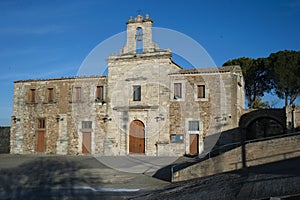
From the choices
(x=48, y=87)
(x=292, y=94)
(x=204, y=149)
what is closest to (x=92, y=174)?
(x=204, y=149)

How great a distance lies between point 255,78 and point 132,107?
1873cm

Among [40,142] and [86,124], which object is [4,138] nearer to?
[40,142]

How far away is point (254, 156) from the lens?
12.5 m

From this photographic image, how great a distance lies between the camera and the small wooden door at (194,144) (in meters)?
23.8

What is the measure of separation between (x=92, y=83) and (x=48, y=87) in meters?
3.93

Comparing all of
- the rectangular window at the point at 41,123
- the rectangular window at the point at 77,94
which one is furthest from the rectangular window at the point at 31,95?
the rectangular window at the point at 77,94

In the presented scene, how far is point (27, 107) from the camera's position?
93.4 feet

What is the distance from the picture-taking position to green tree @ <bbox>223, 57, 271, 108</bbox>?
37469 mm

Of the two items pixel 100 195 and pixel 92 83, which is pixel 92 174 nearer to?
pixel 100 195

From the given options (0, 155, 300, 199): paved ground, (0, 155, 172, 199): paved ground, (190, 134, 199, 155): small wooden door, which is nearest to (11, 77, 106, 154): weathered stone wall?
(190, 134, 199, 155): small wooden door

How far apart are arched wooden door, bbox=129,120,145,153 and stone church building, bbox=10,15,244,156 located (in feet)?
0.24

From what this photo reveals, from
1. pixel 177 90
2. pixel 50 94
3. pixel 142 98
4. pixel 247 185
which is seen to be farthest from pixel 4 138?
pixel 247 185

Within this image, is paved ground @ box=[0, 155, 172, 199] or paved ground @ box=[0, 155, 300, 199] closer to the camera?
paved ground @ box=[0, 155, 300, 199]

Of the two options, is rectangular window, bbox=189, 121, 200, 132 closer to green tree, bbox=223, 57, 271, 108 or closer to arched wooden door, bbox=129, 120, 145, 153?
arched wooden door, bbox=129, 120, 145, 153
